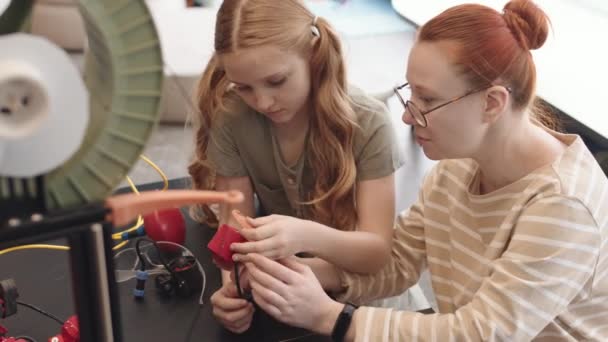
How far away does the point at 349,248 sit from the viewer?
1117mm

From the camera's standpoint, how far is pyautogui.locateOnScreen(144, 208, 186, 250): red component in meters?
1.16

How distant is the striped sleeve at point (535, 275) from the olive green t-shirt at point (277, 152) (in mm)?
331

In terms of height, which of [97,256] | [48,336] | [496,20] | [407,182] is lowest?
[407,182]

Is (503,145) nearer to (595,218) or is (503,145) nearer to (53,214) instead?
(595,218)

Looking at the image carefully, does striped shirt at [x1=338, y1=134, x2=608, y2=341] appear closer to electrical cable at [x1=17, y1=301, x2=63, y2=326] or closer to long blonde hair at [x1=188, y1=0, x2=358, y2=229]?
long blonde hair at [x1=188, y1=0, x2=358, y2=229]

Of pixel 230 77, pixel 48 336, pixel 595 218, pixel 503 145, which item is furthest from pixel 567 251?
pixel 48 336

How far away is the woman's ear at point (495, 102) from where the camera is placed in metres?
0.91

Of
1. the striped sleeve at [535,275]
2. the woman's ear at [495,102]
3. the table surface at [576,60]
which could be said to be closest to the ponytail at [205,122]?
the woman's ear at [495,102]

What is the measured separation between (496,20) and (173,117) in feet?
6.82

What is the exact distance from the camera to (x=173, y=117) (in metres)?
2.81

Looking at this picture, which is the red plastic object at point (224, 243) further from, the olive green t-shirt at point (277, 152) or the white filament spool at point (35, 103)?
the white filament spool at point (35, 103)

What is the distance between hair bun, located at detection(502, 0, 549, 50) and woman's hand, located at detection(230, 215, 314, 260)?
1.47 ft

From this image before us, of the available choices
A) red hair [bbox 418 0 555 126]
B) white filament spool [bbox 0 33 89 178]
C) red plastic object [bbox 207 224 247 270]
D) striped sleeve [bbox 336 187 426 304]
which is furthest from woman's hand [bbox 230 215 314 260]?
white filament spool [bbox 0 33 89 178]

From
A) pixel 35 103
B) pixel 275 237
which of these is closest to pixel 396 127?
pixel 275 237
